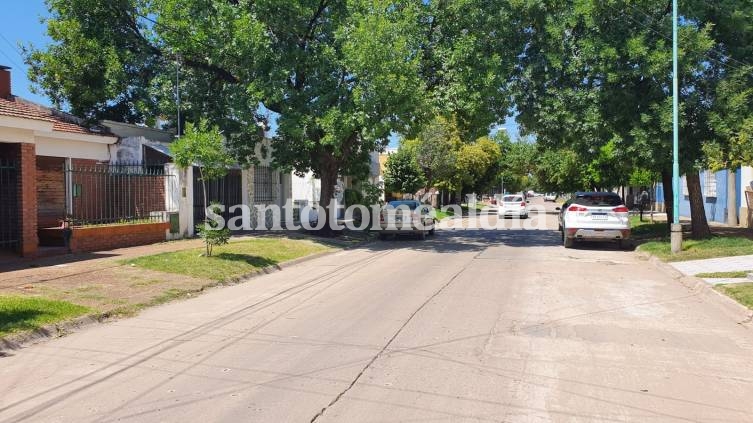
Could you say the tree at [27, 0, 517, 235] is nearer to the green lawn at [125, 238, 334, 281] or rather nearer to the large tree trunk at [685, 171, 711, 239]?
the green lawn at [125, 238, 334, 281]

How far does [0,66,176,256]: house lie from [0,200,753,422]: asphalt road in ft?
16.9

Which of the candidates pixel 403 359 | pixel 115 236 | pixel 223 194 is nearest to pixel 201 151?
pixel 115 236

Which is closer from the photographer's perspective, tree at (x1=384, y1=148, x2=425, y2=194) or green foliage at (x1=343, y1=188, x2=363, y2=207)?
green foliage at (x1=343, y1=188, x2=363, y2=207)

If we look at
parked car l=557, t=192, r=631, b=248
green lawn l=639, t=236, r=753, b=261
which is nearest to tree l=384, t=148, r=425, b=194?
parked car l=557, t=192, r=631, b=248

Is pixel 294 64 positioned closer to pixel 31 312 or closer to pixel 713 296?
pixel 31 312

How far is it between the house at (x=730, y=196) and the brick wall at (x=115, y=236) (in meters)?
18.8

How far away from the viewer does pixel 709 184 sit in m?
28.5

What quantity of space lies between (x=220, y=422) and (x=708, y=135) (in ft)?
53.8

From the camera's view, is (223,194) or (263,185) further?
(263,185)

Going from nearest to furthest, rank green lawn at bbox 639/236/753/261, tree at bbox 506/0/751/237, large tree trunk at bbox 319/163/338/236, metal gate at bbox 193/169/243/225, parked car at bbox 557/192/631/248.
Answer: green lawn at bbox 639/236/753/261 → tree at bbox 506/0/751/237 → parked car at bbox 557/192/631/248 → metal gate at bbox 193/169/243/225 → large tree trunk at bbox 319/163/338/236

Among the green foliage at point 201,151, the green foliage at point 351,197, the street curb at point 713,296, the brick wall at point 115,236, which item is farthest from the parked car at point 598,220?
the green foliage at point 351,197

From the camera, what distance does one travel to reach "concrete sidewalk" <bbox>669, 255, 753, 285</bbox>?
12.4 m

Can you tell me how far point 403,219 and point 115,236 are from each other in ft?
33.3

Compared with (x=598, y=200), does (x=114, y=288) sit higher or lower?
lower
